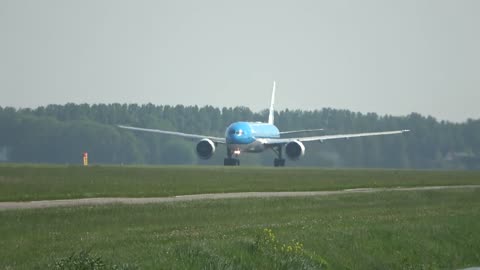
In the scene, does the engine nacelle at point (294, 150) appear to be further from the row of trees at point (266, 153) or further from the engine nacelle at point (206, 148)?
the row of trees at point (266, 153)

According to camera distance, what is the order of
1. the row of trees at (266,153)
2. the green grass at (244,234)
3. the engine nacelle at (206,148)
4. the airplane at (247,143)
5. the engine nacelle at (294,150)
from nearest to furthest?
the green grass at (244,234) < the engine nacelle at (294,150) < the airplane at (247,143) < the engine nacelle at (206,148) < the row of trees at (266,153)

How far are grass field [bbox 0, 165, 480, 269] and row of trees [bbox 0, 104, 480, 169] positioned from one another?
70634 mm

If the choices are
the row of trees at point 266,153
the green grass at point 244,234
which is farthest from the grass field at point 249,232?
the row of trees at point 266,153

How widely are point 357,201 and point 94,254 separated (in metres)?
20.1

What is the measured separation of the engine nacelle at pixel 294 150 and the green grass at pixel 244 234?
173 ft

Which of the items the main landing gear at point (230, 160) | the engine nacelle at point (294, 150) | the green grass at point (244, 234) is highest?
the engine nacelle at point (294, 150)

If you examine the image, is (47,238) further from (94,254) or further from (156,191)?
(156,191)

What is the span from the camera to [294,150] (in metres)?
90.7

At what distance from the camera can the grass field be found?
2077 centimetres

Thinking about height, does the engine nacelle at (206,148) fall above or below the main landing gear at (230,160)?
above

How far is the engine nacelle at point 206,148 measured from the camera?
92688mm

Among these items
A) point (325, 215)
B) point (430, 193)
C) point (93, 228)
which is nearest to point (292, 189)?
point (430, 193)

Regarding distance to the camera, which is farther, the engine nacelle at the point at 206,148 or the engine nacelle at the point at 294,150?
the engine nacelle at the point at 206,148

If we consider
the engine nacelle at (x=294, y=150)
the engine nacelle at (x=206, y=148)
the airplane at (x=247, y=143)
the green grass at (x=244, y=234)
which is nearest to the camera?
the green grass at (x=244, y=234)
